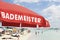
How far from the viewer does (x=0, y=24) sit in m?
1.50

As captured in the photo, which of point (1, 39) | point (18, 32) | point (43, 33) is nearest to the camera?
point (1, 39)

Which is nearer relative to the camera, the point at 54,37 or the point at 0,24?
the point at 0,24

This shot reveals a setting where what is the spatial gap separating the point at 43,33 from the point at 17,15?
0.61 metres

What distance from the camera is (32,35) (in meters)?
1.88

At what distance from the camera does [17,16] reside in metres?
1.51

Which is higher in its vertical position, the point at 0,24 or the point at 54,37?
the point at 0,24

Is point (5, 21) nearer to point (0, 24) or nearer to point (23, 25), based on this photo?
point (0, 24)

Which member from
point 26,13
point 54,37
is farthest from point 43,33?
point 26,13

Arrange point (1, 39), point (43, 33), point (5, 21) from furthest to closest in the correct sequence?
point (43, 33)
point (1, 39)
point (5, 21)

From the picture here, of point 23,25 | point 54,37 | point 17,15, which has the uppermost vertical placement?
point 17,15

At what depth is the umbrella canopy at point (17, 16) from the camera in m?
1.42

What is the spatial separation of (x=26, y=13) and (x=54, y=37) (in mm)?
673

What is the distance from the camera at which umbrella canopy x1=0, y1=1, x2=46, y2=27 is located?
4.66 feet

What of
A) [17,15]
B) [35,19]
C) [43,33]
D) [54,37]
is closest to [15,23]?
[17,15]
